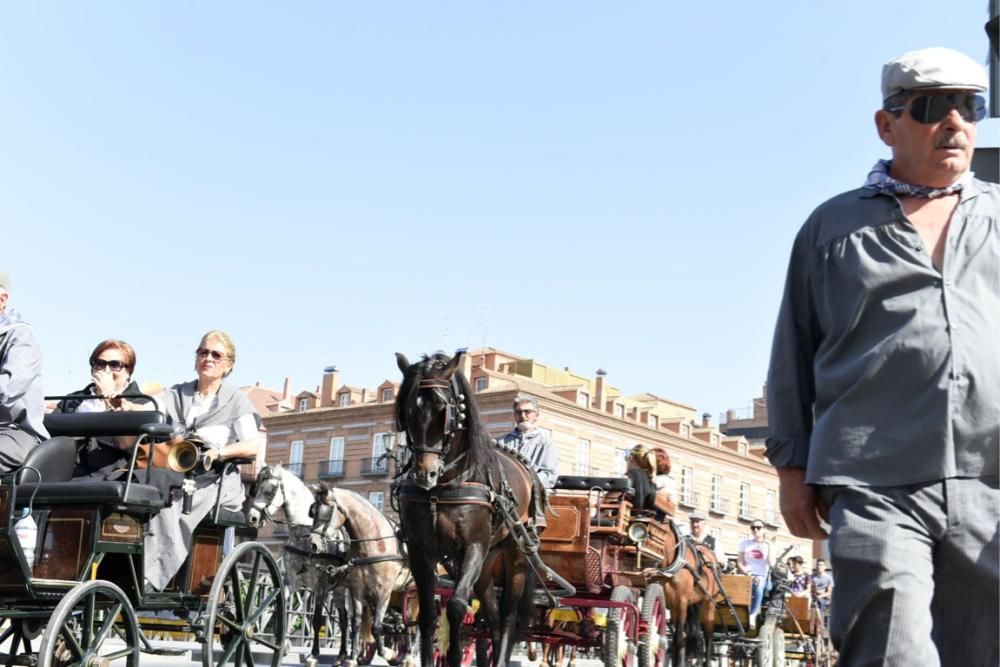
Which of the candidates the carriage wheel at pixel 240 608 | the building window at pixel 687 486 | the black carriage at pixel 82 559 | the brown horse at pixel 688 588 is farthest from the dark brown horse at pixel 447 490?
the building window at pixel 687 486

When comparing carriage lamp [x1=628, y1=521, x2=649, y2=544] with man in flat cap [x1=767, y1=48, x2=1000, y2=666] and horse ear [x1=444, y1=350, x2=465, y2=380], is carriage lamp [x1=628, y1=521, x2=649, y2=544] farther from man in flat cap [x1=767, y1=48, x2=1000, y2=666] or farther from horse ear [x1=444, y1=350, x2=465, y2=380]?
man in flat cap [x1=767, y1=48, x2=1000, y2=666]

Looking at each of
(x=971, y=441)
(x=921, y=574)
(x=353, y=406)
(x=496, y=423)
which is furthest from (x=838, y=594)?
(x=353, y=406)

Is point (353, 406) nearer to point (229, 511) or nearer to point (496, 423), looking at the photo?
point (496, 423)

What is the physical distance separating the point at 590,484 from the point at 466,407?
3.50 metres

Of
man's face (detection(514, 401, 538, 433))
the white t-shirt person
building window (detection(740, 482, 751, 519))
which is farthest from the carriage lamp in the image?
building window (detection(740, 482, 751, 519))

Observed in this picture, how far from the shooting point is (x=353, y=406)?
7894 cm

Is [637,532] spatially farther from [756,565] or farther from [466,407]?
[756,565]

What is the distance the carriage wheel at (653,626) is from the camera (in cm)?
1290

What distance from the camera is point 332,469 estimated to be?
7900 centimetres

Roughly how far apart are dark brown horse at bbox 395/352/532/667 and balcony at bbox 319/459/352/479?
228 ft

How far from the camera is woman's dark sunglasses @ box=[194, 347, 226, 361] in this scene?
8.76 m

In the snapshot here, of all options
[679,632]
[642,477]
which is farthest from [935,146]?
[679,632]

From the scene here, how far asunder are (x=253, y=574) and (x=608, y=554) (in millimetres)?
4824

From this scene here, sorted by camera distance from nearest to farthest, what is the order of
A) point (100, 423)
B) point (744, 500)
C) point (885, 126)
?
1. point (885, 126)
2. point (100, 423)
3. point (744, 500)
